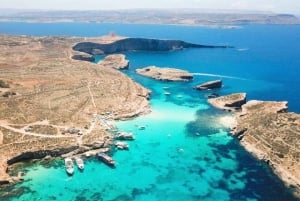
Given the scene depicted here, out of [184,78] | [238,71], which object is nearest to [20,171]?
[184,78]

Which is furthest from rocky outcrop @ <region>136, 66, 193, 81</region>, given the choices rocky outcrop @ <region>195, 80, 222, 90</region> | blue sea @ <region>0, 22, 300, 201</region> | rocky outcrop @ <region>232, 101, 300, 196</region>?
rocky outcrop @ <region>232, 101, 300, 196</region>

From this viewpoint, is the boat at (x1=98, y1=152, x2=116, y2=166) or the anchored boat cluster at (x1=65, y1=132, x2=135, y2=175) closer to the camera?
the anchored boat cluster at (x1=65, y1=132, x2=135, y2=175)

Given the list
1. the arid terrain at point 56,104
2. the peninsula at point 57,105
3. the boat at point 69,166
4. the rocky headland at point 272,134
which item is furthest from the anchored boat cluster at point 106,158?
the rocky headland at point 272,134

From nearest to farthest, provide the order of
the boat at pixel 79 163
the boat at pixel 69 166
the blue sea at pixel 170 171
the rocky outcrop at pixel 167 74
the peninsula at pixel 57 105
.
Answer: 1. the blue sea at pixel 170 171
2. the boat at pixel 69 166
3. the boat at pixel 79 163
4. the peninsula at pixel 57 105
5. the rocky outcrop at pixel 167 74

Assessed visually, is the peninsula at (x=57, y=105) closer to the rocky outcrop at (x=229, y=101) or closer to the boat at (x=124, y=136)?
the boat at (x=124, y=136)

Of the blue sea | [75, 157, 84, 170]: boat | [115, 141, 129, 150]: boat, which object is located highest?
[75, 157, 84, 170]: boat

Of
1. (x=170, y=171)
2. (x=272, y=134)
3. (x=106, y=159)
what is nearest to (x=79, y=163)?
(x=106, y=159)

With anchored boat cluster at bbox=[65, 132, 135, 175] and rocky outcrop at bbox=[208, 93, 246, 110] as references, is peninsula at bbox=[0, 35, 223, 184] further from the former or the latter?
rocky outcrop at bbox=[208, 93, 246, 110]
